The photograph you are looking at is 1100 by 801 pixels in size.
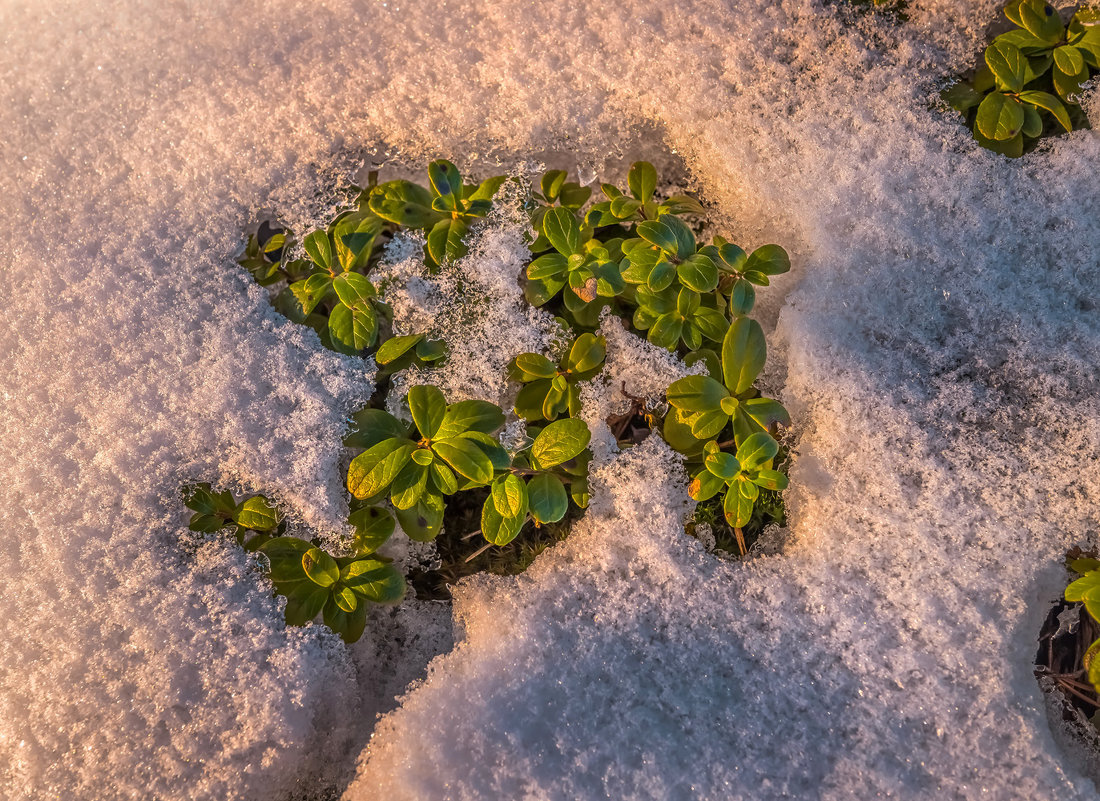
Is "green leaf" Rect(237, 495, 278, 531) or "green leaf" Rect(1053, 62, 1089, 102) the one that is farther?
"green leaf" Rect(1053, 62, 1089, 102)

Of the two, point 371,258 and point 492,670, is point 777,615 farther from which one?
point 371,258

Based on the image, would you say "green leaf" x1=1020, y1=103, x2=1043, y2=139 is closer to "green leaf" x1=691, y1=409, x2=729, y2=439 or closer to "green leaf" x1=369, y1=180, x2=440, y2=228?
"green leaf" x1=691, y1=409, x2=729, y2=439

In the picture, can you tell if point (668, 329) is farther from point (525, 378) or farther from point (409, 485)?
point (409, 485)

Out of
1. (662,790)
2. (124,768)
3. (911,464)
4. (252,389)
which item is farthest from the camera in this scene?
(252,389)

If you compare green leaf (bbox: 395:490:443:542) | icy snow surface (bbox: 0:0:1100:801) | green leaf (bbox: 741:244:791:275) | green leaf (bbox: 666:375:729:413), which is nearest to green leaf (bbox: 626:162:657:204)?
icy snow surface (bbox: 0:0:1100:801)

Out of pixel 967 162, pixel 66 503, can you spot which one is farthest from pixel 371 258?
pixel 967 162

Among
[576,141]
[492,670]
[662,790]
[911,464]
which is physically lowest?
[662,790]
